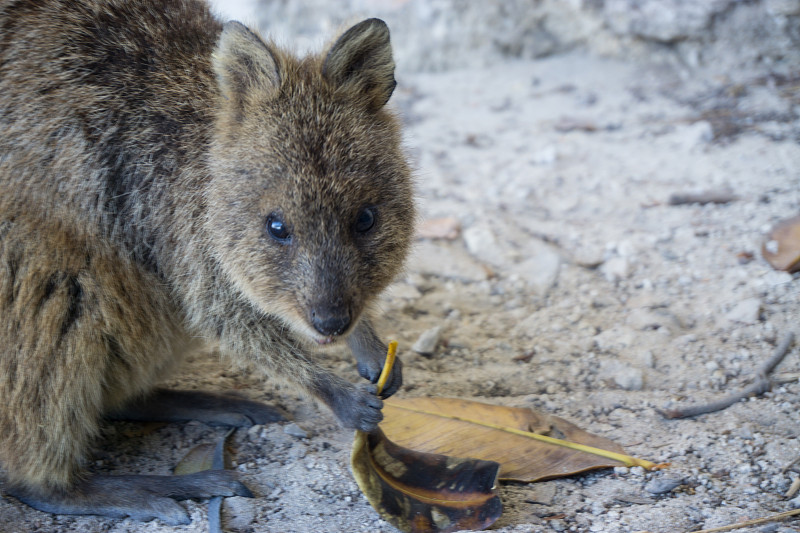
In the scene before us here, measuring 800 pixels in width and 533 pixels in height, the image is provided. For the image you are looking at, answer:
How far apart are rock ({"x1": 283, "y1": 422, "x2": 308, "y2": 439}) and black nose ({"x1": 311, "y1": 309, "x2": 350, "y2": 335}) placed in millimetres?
973

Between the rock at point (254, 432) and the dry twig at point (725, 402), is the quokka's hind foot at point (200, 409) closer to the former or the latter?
the rock at point (254, 432)

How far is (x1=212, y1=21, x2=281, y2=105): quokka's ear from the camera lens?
3373 mm

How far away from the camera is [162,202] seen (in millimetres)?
3627

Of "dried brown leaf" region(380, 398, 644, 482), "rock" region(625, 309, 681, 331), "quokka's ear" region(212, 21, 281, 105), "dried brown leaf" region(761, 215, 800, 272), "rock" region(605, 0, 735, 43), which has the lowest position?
"dried brown leaf" region(380, 398, 644, 482)

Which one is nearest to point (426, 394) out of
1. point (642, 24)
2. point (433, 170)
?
point (433, 170)

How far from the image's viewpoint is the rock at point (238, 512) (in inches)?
135

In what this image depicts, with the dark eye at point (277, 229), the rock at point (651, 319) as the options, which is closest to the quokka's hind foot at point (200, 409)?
the dark eye at point (277, 229)

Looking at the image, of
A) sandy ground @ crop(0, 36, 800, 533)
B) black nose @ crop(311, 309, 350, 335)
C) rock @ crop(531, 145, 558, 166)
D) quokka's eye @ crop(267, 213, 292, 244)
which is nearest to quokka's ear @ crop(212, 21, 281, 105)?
quokka's eye @ crop(267, 213, 292, 244)

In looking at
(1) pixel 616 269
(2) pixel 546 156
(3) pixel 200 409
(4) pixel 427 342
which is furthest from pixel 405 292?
(2) pixel 546 156

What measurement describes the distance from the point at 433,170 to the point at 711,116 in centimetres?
244

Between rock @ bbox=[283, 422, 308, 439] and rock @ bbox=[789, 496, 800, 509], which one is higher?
rock @ bbox=[789, 496, 800, 509]

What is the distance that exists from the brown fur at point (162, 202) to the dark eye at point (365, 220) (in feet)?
0.09

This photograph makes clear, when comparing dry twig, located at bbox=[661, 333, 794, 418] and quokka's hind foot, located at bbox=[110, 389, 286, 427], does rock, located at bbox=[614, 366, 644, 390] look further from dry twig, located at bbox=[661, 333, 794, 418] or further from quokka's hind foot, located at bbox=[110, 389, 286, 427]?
quokka's hind foot, located at bbox=[110, 389, 286, 427]

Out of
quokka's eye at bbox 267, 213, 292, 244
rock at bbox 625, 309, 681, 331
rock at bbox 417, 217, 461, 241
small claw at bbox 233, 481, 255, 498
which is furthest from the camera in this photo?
rock at bbox 417, 217, 461, 241
